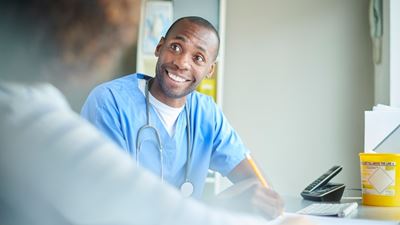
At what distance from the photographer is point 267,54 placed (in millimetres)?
1681

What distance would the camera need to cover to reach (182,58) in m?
0.43

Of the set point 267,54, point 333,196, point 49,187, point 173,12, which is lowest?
point 333,196

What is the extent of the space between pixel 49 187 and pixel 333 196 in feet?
2.62

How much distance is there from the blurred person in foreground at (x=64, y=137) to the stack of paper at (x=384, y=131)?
918mm

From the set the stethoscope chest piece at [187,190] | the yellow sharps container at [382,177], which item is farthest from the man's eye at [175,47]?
the yellow sharps container at [382,177]

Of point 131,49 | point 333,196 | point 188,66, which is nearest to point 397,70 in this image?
point 333,196

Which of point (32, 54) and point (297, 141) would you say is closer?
point (32, 54)

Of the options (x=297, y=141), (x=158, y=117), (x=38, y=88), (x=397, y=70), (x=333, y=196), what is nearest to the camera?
(x=38, y=88)

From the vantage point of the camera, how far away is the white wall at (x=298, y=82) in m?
1.63

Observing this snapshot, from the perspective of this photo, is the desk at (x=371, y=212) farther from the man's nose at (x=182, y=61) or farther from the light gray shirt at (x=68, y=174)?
the light gray shirt at (x=68, y=174)

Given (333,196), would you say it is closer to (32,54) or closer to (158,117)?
(158,117)

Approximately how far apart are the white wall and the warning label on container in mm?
732

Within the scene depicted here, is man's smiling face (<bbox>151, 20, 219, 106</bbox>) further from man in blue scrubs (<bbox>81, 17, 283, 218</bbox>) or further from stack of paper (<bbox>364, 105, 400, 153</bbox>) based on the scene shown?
stack of paper (<bbox>364, 105, 400, 153</bbox>)

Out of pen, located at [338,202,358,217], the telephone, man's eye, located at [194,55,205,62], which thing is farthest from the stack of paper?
man's eye, located at [194,55,205,62]
